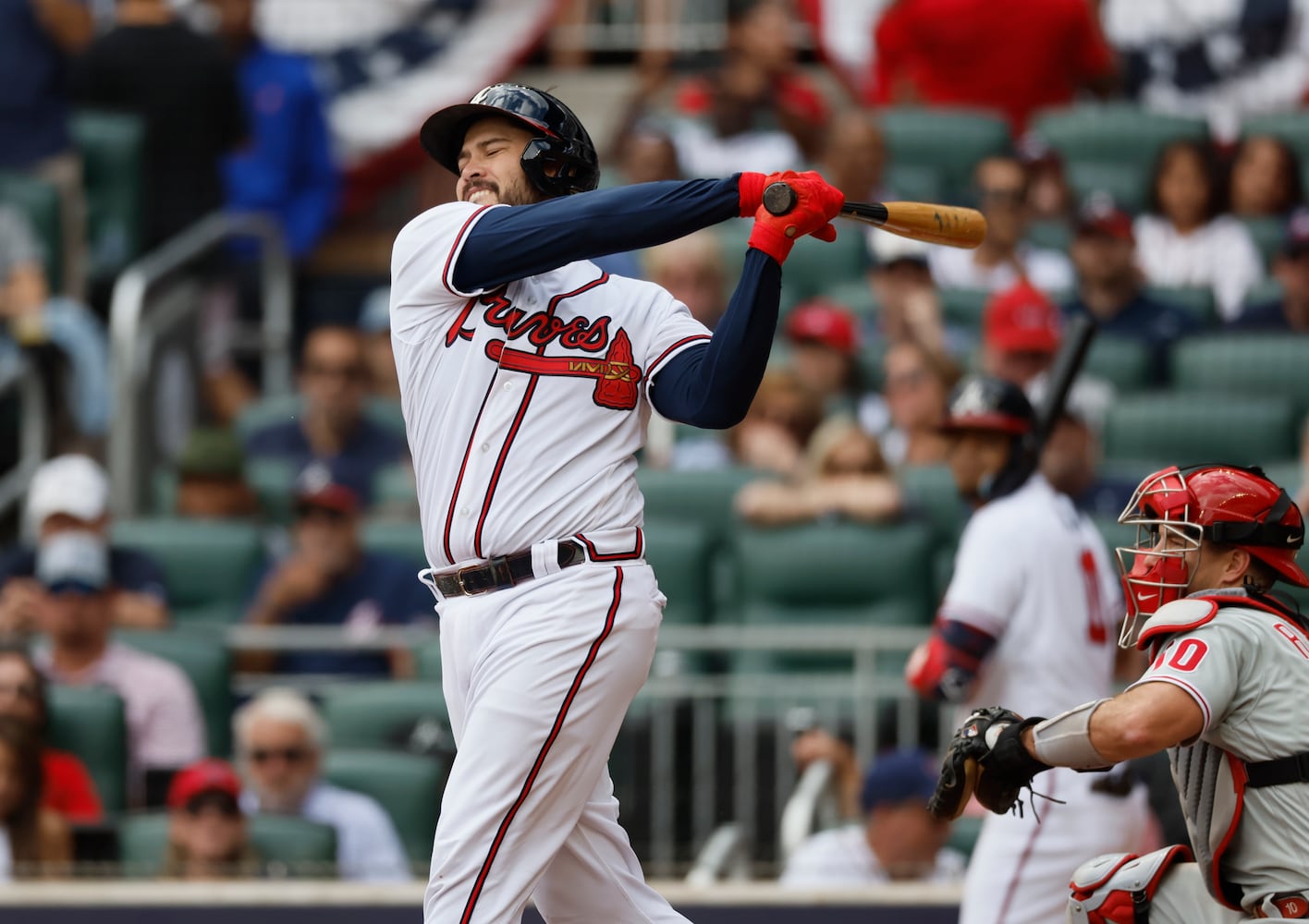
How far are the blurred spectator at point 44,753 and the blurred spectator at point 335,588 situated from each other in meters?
0.93

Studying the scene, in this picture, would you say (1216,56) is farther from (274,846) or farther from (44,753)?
(44,753)

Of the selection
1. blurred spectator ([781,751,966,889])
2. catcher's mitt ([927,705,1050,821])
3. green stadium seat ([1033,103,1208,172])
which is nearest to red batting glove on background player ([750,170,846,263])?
catcher's mitt ([927,705,1050,821])

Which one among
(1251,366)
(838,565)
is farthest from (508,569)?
(1251,366)

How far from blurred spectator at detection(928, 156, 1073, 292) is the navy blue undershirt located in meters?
5.12

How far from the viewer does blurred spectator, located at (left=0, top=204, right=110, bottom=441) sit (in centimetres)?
903

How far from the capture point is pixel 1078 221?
891 cm

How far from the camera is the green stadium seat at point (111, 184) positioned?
9.78 m

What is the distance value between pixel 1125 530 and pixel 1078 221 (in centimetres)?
234

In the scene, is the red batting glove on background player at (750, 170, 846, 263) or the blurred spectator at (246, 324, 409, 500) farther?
the blurred spectator at (246, 324, 409, 500)

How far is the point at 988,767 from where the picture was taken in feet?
12.7

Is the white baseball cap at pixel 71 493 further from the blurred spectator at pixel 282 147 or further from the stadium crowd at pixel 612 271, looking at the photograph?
the blurred spectator at pixel 282 147

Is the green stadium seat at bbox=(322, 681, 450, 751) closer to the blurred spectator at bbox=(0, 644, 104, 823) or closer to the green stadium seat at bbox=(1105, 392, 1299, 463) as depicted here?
the blurred spectator at bbox=(0, 644, 104, 823)

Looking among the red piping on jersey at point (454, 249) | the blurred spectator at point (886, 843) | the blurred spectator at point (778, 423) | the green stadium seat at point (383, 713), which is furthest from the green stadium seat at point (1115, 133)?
the red piping on jersey at point (454, 249)

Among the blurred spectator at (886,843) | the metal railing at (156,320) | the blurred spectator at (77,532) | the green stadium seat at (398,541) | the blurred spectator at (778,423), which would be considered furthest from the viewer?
the metal railing at (156,320)
